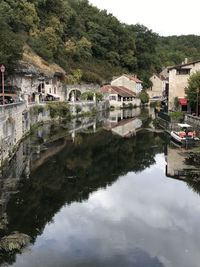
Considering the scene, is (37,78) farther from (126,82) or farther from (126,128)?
(126,82)

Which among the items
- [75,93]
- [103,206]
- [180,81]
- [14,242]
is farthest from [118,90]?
[14,242]

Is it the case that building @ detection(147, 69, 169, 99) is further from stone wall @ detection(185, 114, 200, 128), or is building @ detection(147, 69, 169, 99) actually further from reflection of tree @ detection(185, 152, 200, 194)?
reflection of tree @ detection(185, 152, 200, 194)

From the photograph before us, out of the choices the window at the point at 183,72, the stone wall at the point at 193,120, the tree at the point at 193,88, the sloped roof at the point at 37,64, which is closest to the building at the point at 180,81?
the window at the point at 183,72

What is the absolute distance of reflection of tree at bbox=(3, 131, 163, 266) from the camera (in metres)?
21.3

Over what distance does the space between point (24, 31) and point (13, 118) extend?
52.1 metres

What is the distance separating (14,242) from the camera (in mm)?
17281

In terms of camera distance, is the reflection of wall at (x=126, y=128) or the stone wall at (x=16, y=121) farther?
the reflection of wall at (x=126, y=128)

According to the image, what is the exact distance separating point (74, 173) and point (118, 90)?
2681 inches

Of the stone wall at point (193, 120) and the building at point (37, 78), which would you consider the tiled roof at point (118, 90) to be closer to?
the building at point (37, 78)

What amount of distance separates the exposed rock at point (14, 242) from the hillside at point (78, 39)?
111ft

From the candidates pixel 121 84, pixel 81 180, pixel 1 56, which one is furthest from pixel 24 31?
pixel 81 180

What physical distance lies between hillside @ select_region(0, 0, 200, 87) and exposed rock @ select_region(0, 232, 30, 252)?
33926mm

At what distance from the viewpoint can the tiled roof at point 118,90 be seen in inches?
3725

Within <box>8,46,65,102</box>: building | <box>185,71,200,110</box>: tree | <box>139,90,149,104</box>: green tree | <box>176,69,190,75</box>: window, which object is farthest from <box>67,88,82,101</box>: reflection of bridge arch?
<box>139,90,149,104</box>: green tree
